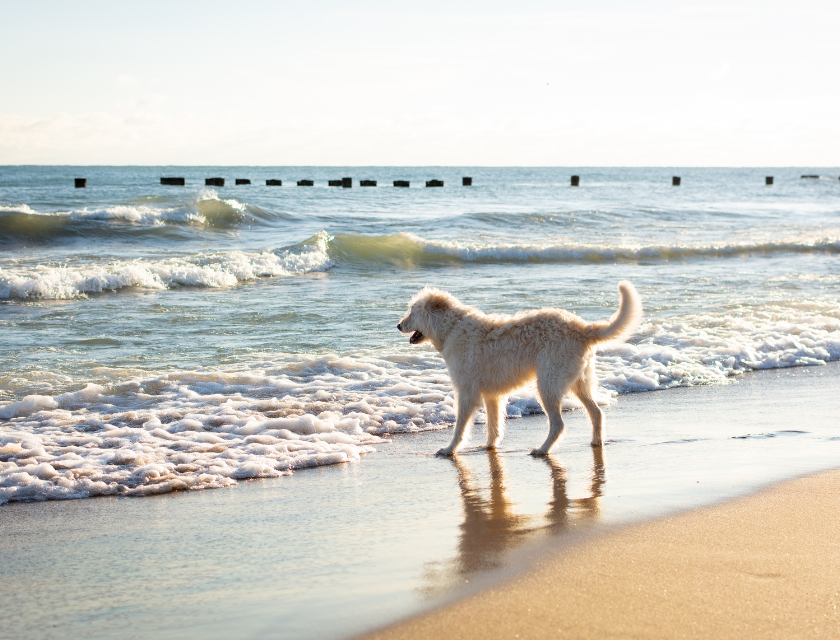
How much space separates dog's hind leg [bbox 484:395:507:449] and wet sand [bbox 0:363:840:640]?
0.10 m

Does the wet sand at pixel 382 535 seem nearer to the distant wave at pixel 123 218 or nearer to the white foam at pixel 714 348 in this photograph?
the white foam at pixel 714 348

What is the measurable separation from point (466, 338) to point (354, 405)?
4.53ft

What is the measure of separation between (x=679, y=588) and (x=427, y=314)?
3193 mm

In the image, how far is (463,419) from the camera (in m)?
5.79

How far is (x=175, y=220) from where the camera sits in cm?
2364

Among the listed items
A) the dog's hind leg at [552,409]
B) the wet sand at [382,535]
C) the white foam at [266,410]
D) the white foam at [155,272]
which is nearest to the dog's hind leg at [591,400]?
the wet sand at [382,535]

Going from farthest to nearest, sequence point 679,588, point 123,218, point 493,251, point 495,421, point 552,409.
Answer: point 123,218 < point 493,251 < point 495,421 < point 552,409 < point 679,588

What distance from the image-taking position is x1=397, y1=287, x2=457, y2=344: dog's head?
19.7 ft

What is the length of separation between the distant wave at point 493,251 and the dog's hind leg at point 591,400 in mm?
12921

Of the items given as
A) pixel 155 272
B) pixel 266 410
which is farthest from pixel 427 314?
pixel 155 272

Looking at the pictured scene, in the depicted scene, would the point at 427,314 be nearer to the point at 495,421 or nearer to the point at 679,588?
the point at 495,421

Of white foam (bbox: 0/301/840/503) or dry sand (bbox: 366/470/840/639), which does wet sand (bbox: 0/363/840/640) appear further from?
white foam (bbox: 0/301/840/503)

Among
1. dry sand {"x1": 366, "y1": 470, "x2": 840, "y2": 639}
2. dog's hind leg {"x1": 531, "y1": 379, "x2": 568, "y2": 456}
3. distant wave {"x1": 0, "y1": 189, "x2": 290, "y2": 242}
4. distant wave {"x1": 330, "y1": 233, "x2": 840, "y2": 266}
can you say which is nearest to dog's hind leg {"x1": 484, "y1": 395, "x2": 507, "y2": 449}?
dog's hind leg {"x1": 531, "y1": 379, "x2": 568, "y2": 456}

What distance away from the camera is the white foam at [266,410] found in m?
5.16
